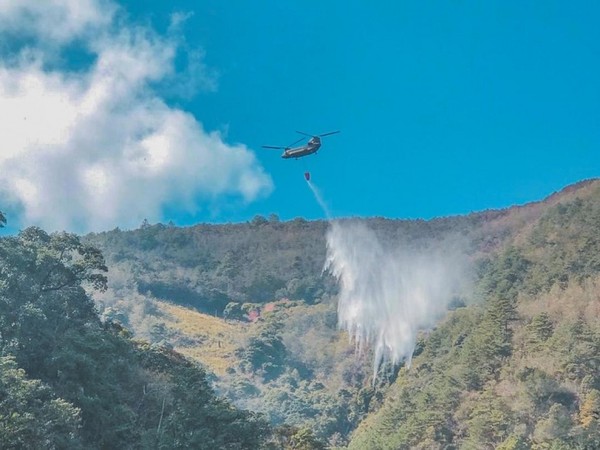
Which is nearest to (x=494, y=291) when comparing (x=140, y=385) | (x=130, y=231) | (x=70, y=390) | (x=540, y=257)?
(x=540, y=257)

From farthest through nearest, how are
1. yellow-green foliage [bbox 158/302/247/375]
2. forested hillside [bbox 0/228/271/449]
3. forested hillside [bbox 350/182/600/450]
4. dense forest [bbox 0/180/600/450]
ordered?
1. yellow-green foliage [bbox 158/302/247/375]
2. forested hillside [bbox 350/182/600/450]
3. dense forest [bbox 0/180/600/450]
4. forested hillside [bbox 0/228/271/449]

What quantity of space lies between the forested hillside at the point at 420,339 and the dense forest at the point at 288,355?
26 cm

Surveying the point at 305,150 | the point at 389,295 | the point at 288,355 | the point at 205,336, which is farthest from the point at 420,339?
the point at 305,150

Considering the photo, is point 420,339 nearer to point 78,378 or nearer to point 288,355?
point 288,355

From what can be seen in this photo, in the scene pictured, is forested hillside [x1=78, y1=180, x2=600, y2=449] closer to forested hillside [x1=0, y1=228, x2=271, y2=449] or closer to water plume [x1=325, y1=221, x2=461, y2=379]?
water plume [x1=325, y1=221, x2=461, y2=379]

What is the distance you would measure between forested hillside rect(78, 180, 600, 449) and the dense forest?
0.26 meters

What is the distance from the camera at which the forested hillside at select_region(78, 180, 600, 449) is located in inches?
2184

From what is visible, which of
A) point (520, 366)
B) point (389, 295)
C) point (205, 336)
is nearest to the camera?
point (520, 366)

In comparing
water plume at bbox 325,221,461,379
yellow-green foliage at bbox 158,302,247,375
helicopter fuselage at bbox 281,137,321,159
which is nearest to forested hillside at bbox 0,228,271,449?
helicopter fuselage at bbox 281,137,321,159

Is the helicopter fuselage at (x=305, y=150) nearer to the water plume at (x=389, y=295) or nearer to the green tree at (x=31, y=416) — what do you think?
the green tree at (x=31, y=416)

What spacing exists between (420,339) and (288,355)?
1211 inches

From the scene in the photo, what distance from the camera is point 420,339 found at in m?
92.1

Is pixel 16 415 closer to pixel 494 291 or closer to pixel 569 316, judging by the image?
pixel 569 316

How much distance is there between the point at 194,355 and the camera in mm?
111062
